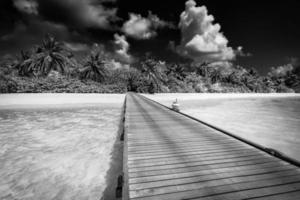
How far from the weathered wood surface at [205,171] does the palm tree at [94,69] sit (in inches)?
1628

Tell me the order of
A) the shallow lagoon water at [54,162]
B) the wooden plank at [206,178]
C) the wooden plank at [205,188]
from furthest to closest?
the shallow lagoon water at [54,162] → the wooden plank at [206,178] → the wooden plank at [205,188]

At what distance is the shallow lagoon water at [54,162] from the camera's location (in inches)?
163

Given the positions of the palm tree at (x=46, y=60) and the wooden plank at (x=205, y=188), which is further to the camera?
the palm tree at (x=46, y=60)

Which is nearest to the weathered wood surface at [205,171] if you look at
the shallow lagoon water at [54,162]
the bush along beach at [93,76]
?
the shallow lagoon water at [54,162]

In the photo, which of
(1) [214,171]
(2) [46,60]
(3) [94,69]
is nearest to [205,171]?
(1) [214,171]

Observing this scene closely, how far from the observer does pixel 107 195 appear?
4.05m

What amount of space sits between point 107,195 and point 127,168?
1.17 m

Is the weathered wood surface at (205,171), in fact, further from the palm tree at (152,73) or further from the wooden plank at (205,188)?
the palm tree at (152,73)

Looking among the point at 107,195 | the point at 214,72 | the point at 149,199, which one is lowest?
the point at 107,195

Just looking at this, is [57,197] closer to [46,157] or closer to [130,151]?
[130,151]

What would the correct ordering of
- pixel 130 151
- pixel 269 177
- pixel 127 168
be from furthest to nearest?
pixel 130 151 < pixel 127 168 < pixel 269 177

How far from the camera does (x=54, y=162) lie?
18.6 ft

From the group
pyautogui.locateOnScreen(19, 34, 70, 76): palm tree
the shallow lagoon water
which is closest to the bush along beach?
pyautogui.locateOnScreen(19, 34, 70, 76): palm tree

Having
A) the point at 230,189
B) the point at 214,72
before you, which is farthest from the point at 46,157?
the point at 214,72
